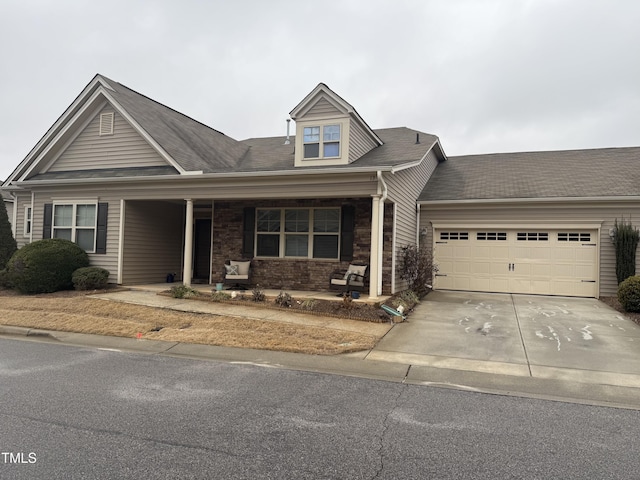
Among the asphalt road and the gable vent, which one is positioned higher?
the gable vent

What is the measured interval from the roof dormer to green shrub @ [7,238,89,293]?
718 centimetres

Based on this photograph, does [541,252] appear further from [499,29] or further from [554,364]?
[554,364]

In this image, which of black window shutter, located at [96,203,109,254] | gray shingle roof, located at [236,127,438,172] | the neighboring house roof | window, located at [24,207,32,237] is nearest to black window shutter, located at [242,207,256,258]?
gray shingle roof, located at [236,127,438,172]

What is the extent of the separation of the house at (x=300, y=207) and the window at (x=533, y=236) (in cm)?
3

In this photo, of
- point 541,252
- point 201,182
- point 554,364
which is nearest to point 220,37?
point 201,182

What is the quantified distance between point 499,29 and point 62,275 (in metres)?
Result: 15.3

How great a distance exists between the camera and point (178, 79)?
21016 mm

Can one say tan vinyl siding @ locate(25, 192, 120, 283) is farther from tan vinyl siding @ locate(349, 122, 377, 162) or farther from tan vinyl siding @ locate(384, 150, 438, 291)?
tan vinyl siding @ locate(384, 150, 438, 291)

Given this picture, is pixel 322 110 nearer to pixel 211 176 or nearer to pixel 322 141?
pixel 322 141

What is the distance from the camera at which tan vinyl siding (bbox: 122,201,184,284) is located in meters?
13.5

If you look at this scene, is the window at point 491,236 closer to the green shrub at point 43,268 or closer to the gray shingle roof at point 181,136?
the gray shingle roof at point 181,136

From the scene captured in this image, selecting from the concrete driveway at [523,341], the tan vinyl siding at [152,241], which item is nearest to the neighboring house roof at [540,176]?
the concrete driveway at [523,341]

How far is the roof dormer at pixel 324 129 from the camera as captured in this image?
1263cm

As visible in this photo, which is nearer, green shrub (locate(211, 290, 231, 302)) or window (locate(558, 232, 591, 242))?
green shrub (locate(211, 290, 231, 302))
